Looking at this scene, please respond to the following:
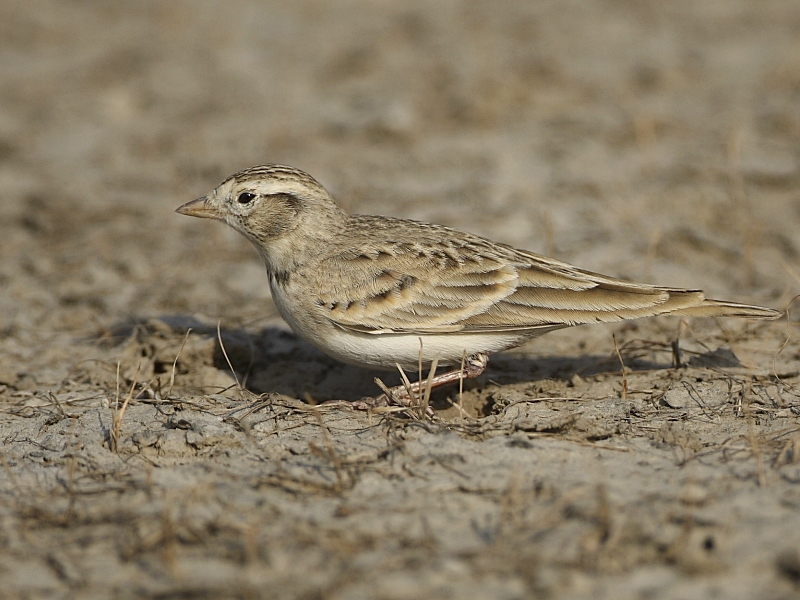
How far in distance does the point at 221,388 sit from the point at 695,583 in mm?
3378

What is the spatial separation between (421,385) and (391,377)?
1087mm

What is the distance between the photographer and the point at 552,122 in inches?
407

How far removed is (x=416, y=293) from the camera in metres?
5.49

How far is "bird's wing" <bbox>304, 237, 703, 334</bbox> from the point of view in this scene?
5.42 metres

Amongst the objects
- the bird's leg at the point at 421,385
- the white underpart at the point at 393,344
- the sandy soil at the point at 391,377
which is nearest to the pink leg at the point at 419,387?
the bird's leg at the point at 421,385

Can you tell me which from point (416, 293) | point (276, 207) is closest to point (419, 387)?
point (416, 293)

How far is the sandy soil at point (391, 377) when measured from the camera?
3773mm

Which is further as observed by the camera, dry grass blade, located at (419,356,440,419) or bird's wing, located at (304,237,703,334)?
bird's wing, located at (304,237,703,334)

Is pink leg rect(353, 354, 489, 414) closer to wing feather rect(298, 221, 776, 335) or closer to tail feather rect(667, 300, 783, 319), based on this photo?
wing feather rect(298, 221, 776, 335)

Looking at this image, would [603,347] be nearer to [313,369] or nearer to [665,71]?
[313,369]

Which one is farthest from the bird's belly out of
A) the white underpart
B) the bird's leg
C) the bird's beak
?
the bird's beak

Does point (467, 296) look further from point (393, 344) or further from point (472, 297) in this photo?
point (393, 344)

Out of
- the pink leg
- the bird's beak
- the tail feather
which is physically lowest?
the pink leg

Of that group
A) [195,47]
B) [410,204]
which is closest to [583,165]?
[410,204]
